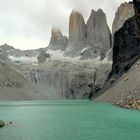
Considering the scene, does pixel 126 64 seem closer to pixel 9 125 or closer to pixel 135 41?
pixel 135 41

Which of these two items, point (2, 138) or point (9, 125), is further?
point (9, 125)

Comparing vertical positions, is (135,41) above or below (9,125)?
above

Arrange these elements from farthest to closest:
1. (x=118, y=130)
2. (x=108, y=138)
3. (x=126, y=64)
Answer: (x=126, y=64) < (x=118, y=130) < (x=108, y=138)

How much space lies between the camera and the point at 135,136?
1987 inches

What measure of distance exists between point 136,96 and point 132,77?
4237 cm

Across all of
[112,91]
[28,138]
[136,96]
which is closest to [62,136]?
[28,138]

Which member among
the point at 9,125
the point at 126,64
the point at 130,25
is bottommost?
the point at 9,125

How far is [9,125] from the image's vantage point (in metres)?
65.6

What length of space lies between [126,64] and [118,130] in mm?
136584

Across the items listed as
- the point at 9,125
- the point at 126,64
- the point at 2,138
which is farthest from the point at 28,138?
the point at 126,64

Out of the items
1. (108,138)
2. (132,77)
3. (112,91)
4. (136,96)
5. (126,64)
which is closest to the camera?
(108,138)

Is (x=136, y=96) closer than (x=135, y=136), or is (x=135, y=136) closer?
(x=135, y=136)

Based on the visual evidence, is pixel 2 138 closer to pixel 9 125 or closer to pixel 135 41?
pixel 9 125

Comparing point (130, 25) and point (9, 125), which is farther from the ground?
point (130, 25)
